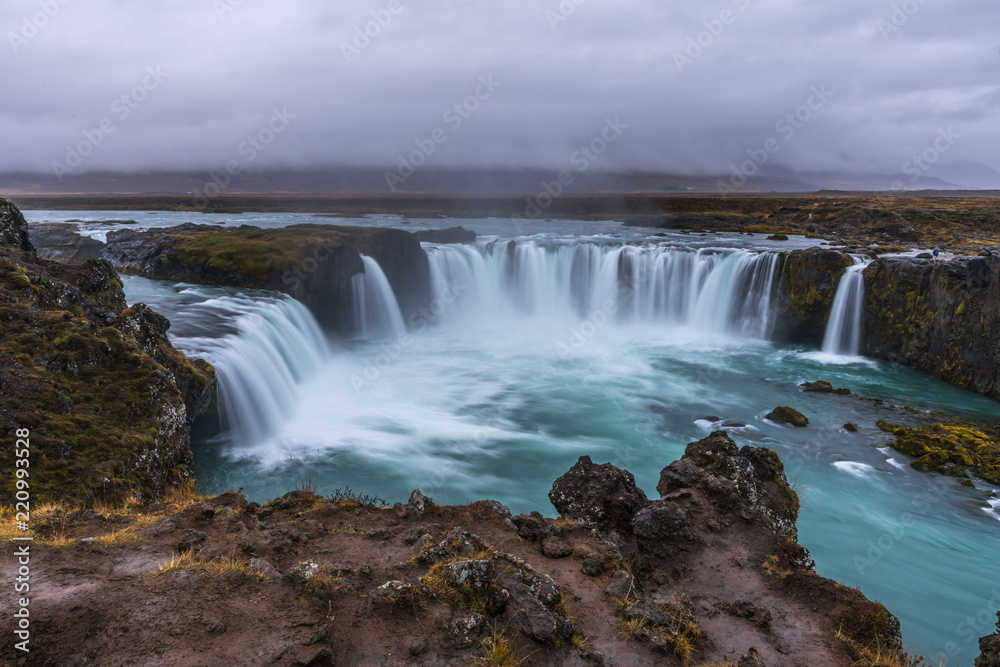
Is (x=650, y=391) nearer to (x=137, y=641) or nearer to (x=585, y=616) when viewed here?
(x=585, y=616)

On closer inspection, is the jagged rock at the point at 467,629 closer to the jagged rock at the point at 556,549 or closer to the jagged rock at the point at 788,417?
the jagged rock at the point at 556,549

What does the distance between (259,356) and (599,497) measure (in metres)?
15.4

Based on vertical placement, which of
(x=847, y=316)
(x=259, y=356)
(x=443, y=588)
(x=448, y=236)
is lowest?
(x=847, y=316)

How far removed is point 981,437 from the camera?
17641 millimetres

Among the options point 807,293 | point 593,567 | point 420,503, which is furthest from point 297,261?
point 807,293

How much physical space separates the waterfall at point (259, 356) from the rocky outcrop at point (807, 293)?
2686cm

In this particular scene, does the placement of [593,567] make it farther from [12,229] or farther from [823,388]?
[823,388]

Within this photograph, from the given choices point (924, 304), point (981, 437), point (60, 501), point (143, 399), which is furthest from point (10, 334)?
point (924, 304)

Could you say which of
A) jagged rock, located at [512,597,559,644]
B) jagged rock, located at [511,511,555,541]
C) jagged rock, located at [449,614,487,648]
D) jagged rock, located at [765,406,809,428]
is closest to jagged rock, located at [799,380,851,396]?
jagged rock, located at [765,406,809,428]

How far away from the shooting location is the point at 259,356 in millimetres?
19703

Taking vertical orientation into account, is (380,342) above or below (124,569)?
below

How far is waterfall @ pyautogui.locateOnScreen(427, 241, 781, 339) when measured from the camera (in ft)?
111

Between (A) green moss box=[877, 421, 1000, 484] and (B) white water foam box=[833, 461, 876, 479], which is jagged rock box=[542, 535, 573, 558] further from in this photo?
(A) green moss box=[877, 421, 1000, 484]

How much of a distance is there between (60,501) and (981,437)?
25.1 metres
